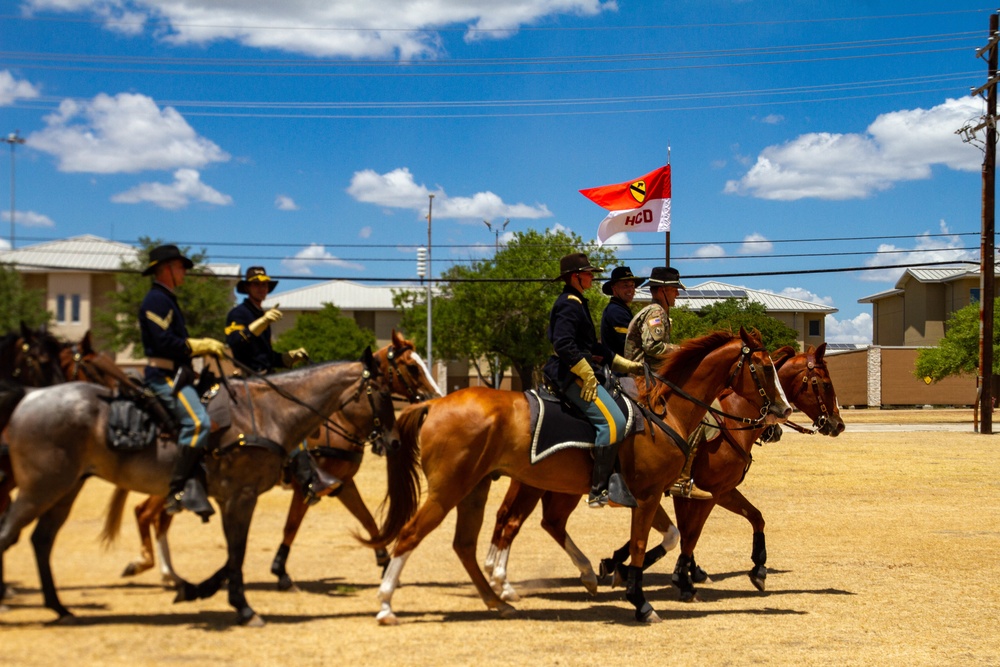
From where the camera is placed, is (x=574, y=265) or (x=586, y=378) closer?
(x=586, y=378)

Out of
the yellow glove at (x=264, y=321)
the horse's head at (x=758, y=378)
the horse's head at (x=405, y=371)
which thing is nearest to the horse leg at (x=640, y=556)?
the horse's head at (x=758, y=378)

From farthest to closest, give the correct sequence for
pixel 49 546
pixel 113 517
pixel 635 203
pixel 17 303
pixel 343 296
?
pixel 343 296 < pixel 635 203 < pixel 17 303 < pixel 113 517 < pixel 49 546

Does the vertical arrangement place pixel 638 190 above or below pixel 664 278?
above

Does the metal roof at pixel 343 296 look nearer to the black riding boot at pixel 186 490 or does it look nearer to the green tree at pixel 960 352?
the green tree at pixel 960 352

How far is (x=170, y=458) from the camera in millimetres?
6992

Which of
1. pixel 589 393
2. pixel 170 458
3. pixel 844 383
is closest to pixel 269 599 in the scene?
pixel 170 458

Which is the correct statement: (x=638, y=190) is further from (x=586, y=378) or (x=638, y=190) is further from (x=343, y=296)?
(x=343, y=296)

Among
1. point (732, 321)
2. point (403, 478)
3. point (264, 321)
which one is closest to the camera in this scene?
point (264, 321)

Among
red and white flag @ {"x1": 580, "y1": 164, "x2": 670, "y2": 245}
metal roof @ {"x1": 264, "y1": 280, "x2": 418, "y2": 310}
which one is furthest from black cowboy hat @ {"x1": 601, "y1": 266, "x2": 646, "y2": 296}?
metal roof @ {"x1": 264, "y1": 280, "x2": 418, "y2": 310}

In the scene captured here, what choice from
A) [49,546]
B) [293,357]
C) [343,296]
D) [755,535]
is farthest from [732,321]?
[343,296]

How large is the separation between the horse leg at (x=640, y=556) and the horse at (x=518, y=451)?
0.03ft

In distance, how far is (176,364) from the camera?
7.07 metres

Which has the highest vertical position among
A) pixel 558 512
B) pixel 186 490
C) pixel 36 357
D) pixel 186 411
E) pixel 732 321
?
pixel 732 321

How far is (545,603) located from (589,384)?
98.4 inches
